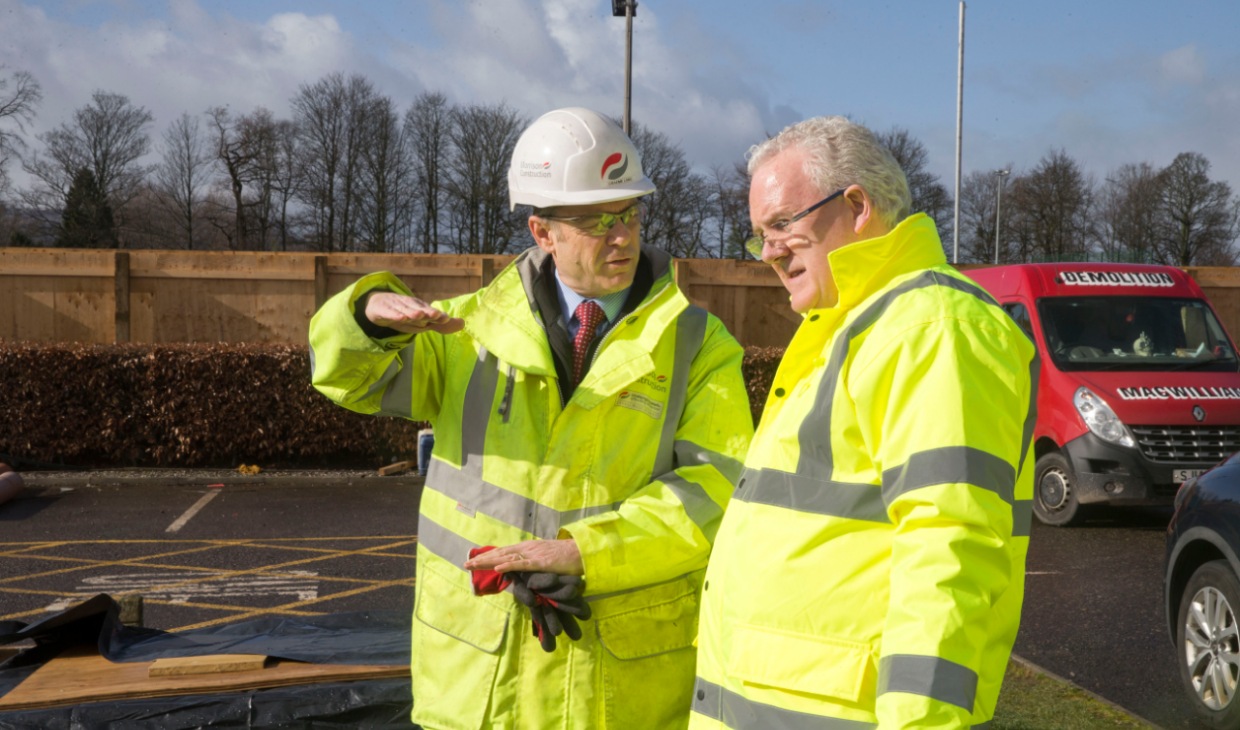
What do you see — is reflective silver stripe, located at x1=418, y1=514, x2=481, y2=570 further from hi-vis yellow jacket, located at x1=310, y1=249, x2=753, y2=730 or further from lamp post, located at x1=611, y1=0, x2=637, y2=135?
lamp post, located at x1=611, y1=0, x2=637, y2=135

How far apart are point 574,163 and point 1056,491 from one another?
8320 millimetres

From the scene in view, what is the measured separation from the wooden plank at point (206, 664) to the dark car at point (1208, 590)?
3884 millimetres

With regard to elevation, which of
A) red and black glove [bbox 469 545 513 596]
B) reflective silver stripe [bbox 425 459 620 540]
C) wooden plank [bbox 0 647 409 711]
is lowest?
wooden plank [bbox 0 647 409 711]

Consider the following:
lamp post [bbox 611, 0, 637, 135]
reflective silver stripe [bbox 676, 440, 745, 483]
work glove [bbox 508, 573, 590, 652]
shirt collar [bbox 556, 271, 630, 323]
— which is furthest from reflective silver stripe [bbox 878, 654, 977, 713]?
lamp post [bbox 611, 0, 637, 135]

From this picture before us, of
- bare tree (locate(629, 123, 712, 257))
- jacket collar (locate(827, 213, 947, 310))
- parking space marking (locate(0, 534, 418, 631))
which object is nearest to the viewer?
jacket collar (locate(827, 213, 947, 310))

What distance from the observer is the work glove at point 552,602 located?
2467mm

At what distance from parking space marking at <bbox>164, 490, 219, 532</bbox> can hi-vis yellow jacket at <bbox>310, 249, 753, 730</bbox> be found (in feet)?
25.6

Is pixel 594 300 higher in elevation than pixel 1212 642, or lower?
higher

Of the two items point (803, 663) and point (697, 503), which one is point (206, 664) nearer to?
point (697, 503)

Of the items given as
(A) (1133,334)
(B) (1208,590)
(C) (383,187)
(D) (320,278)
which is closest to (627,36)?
(D) (320,278)

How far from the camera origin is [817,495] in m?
1.91

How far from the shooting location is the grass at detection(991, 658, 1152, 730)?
4703 millimetres

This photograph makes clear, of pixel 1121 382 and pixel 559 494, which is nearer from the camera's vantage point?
pixel 559 494

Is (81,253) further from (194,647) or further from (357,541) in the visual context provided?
(194,647)
